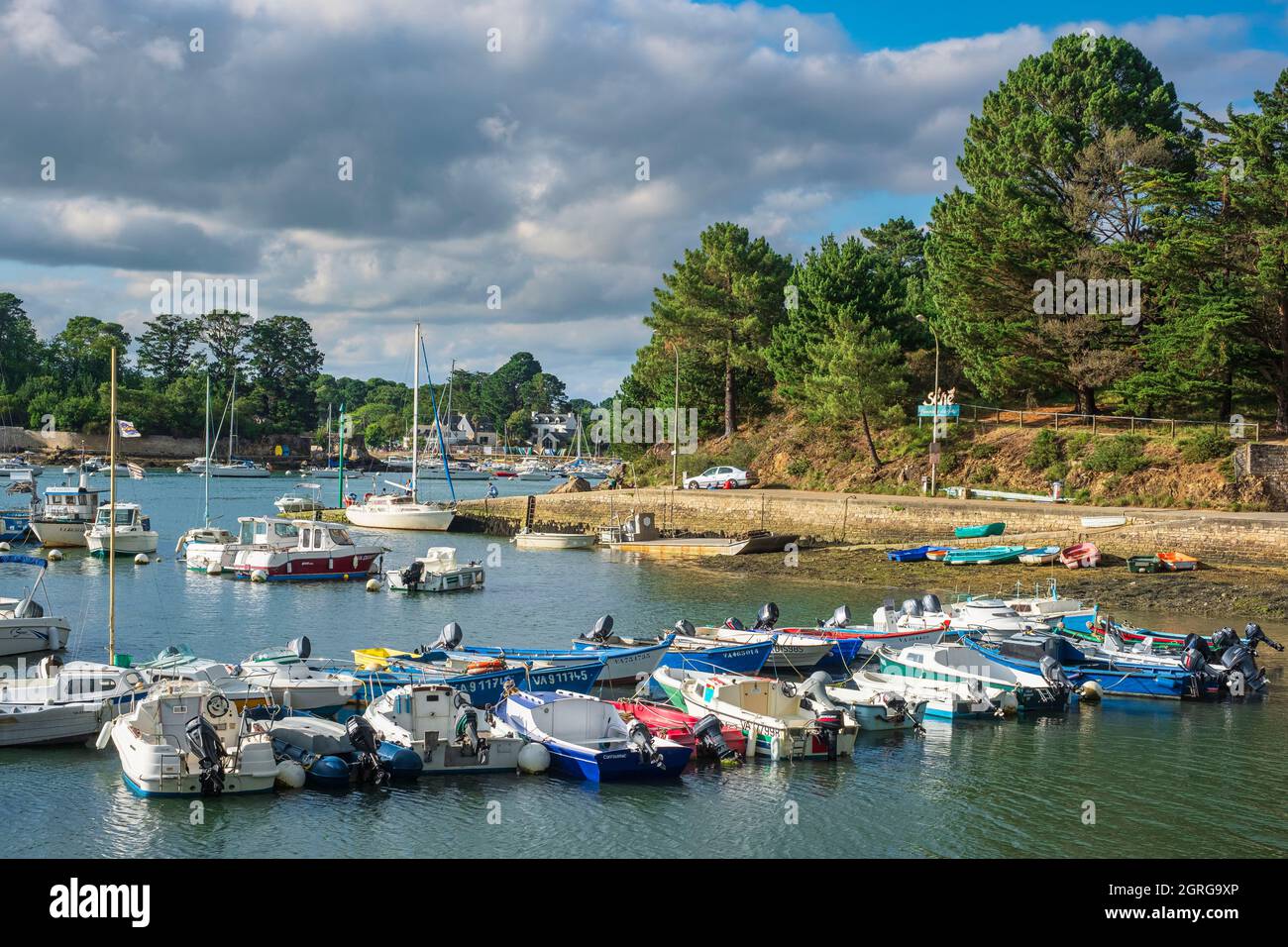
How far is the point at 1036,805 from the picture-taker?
2180 cm

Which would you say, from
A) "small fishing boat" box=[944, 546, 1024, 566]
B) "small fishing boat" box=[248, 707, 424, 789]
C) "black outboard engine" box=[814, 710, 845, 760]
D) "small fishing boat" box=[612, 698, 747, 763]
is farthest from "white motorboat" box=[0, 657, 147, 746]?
"small fishing boat" box=[944, 546, 1024, 566]

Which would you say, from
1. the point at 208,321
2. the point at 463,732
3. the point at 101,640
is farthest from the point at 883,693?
the point at 208,321

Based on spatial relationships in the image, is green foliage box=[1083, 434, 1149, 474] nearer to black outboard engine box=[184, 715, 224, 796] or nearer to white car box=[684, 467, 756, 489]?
white car box=[684, 467, 756, 489]

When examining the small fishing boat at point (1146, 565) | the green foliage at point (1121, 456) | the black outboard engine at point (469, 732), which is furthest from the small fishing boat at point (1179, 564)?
the black outboard engine at point (469, 732)

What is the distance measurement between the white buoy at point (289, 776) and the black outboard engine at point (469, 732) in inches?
120

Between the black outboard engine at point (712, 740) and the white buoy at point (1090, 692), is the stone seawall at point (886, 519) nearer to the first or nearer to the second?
the white buoy at point (1090, 692)

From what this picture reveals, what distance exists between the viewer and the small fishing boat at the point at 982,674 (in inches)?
1128

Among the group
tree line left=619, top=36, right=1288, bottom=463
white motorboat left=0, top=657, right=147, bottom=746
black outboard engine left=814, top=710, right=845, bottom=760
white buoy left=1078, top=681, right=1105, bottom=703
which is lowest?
white buoy left=1078, top=681, right=1105, bottom=703

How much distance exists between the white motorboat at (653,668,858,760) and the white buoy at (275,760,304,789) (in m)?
8.62

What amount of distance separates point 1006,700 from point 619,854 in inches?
516

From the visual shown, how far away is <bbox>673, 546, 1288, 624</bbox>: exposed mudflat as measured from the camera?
4188cm

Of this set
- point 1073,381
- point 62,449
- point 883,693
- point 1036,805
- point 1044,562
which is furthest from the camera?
Answer: point 62,449
